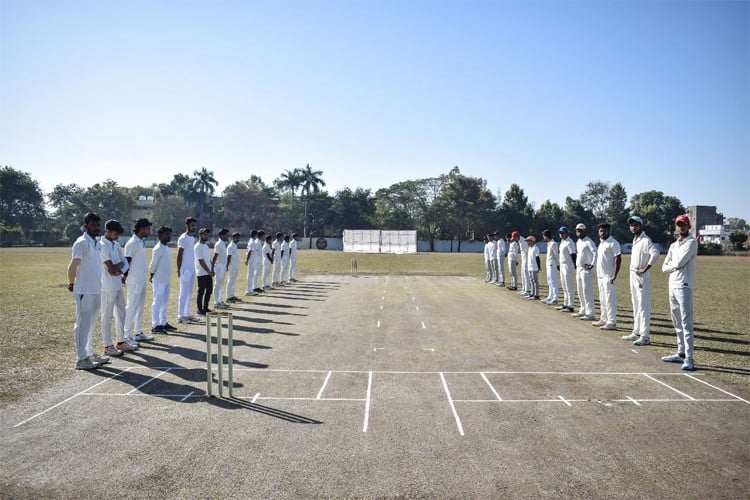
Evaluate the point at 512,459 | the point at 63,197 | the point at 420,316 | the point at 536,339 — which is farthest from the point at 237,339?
the point at 63,197

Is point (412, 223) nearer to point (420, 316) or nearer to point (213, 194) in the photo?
point (213, 194)

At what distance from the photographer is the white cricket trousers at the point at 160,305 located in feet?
41.7

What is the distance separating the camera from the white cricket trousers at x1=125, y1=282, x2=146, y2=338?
1096cm

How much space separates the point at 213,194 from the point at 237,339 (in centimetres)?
10317

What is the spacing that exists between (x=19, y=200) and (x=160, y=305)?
111m

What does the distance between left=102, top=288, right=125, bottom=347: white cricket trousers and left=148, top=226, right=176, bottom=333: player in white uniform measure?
7.01 ft

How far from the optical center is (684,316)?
934 centimetres

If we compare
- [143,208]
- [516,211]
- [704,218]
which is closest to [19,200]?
[143,208]

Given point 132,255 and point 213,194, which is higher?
point 213,194

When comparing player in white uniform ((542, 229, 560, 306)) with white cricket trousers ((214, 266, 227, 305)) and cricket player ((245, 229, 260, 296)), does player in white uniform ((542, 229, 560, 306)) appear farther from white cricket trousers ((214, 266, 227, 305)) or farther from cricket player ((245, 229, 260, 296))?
white cricket trousers ((214, 266, 227, 305))

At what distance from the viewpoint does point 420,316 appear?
15.5 meters

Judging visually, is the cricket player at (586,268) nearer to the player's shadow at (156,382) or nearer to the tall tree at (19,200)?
the player's shadow at (156,382)

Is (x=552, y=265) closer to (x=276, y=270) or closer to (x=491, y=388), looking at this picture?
(x=491, y=388)

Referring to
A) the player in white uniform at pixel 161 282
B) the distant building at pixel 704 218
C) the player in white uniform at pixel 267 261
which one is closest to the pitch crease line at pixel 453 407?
the player in white uniform at pixel 161 282
